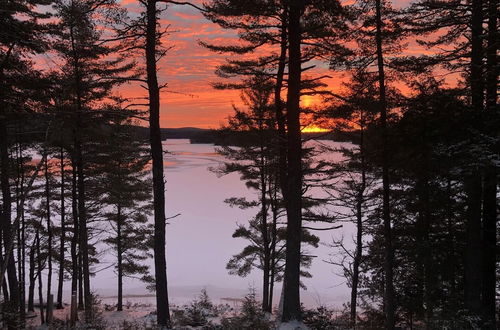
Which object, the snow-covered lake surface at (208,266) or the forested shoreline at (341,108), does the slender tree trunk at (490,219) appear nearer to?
the forested shoreline at (341,108)

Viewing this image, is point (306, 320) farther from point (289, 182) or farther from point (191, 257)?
point (191, 257)

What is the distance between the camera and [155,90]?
12242 millimetres

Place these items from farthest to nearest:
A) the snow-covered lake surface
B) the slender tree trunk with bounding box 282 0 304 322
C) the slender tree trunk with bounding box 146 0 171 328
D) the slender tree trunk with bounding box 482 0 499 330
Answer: the snow-covered lake surface < the slender tree trunk with bounding box 146 0 171 328 < the slender tree trunk with bounding box 282 0 304 322 < the slender tree trunk with bounding box 482 0 499 330

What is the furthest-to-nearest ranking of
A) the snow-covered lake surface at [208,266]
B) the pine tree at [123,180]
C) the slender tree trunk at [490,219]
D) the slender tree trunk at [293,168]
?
the snow-covered lake surface at [208,266], the pine tree at [123,180], the slender tree trunk at [293,168], the slender tree trunk at [490,219]

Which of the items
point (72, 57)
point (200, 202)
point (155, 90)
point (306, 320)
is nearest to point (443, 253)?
point (306, 320)

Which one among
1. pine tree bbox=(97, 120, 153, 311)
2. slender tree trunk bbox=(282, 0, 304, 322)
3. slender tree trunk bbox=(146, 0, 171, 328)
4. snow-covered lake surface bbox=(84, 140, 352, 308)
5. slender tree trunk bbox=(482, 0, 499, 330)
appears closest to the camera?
slender tree trunk bbox=(482, 0, 499, 330)

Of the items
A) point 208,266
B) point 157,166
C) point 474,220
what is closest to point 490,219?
point 474,220

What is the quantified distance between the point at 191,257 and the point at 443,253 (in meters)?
27.1

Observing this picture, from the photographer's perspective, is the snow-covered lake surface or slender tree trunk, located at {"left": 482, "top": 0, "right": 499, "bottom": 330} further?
the snow-covered lake surface

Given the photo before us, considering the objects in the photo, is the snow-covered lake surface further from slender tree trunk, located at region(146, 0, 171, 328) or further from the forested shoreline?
slender tree trunk, located at region(146, 0, 171, 328)

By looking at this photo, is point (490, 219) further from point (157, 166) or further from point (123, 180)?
point (123, 180)

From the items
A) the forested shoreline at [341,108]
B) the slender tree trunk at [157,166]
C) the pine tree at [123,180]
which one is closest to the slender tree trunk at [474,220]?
the forested shoreline at [341,108]

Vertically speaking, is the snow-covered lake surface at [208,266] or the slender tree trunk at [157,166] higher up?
the slender tree trunk at [157,166]

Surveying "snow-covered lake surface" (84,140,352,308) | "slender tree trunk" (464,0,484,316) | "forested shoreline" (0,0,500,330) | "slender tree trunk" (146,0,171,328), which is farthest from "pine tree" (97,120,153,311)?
"slender tree trunk" (464,0,484,316)
